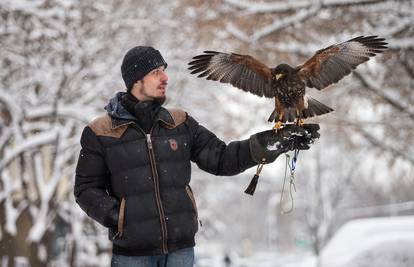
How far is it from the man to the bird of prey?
36 centimetres

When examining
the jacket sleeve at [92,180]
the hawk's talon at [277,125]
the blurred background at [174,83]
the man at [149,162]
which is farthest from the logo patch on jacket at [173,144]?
the blurred background at [174,83]

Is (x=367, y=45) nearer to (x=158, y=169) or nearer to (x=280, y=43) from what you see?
(x=158, y=169)

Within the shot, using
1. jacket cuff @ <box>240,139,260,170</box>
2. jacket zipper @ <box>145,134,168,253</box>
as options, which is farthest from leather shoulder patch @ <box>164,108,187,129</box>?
jacket cuff @ <box>240,139,260,170</box>

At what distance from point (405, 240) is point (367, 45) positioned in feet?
9.29

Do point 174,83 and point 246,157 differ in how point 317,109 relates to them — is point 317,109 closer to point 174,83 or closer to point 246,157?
point 246,157

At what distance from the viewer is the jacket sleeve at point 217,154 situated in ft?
10.5

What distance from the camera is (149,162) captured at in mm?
2984

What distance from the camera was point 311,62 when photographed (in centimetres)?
367

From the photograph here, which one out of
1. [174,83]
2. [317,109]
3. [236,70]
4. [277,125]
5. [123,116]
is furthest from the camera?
[174,83]

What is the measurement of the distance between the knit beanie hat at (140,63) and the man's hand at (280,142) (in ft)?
2.11

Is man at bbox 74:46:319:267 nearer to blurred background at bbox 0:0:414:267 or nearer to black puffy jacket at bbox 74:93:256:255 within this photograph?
black puffy jacket at bbox 74:93:256:255

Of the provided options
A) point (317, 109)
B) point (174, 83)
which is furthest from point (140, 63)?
point (174, 83)

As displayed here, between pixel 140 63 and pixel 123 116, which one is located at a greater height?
pixel 140 63

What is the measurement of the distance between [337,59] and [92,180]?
5.75ft
